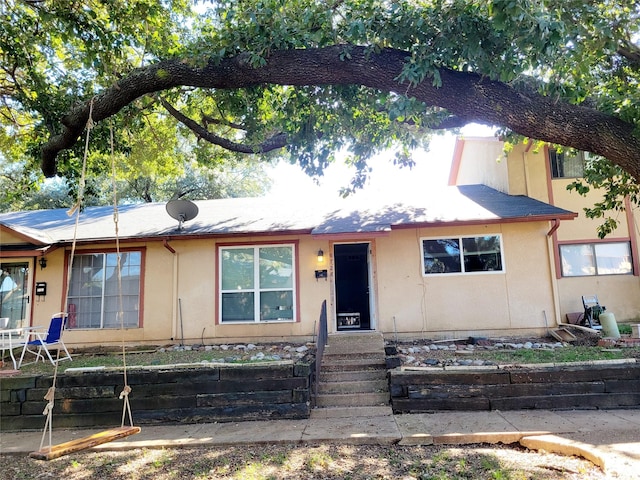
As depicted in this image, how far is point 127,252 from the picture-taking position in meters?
9.88

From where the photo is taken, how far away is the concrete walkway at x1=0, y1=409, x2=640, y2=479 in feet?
14.4

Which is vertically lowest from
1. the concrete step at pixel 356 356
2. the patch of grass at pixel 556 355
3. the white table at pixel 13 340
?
the patch of grass at pixel 556 355

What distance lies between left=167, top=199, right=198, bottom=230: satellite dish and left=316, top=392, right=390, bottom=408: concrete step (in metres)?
5.62

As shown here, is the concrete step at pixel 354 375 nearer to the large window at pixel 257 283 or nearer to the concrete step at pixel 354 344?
the concrete step at pixel 354 344

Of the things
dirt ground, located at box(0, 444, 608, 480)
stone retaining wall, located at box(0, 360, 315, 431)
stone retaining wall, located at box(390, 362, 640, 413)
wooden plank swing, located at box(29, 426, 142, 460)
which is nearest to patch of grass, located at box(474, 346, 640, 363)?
stone retaining wall, located at box(390, 362, 640, 413)

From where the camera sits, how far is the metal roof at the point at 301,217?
9.06 meters

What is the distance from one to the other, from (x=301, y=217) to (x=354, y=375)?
15.1 feet

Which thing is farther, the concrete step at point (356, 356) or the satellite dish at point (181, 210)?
the satellite dish at point (181, 210)

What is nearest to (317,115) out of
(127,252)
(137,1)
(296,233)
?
(296,233)

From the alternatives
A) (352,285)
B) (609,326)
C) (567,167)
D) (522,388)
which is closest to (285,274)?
(352,285)

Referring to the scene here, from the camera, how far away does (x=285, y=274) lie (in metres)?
9.65

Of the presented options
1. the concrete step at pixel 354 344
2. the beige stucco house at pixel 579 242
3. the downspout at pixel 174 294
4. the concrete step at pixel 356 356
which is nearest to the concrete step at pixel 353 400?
the concrete step at pixel 356 356

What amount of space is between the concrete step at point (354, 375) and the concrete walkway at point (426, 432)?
37.2 inches

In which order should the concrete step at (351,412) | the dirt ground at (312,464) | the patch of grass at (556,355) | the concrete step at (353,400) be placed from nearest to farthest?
the dirt ground at (312,464) < the concrete step at (351,412) < the concrete step at (353,400) < the patch of grass at (556,355)
